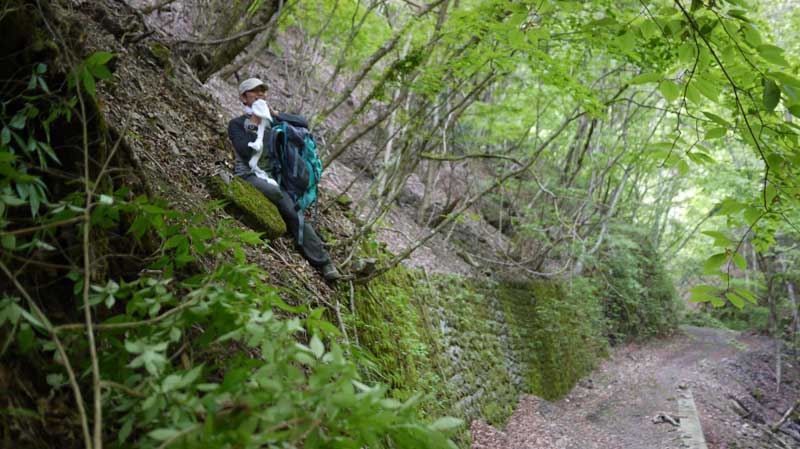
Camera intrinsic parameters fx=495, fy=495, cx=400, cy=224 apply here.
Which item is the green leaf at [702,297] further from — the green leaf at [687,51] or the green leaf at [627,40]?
the green leaf at [627,40]

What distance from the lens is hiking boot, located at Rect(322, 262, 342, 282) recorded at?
4.46m

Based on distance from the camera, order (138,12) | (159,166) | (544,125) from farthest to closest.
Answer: (544,125)
(138,12)
(159,166)

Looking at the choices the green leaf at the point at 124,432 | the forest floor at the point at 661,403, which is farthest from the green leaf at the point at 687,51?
the forest floor at the point at 661,403

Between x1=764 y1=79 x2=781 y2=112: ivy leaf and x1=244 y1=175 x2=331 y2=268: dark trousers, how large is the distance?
3606 millimetres

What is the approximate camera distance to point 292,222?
175 inches

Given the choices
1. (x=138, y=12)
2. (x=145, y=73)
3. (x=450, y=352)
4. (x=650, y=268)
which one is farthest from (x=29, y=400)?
(x=650, y=268)

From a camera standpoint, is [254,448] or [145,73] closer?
[254,448]

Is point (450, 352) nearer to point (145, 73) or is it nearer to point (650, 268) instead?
point (145, 73)

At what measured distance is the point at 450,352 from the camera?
720 centimetres

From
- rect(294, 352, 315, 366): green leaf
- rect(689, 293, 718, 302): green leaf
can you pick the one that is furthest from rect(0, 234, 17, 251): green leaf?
rect(689, 293, 718, 302): green leaf

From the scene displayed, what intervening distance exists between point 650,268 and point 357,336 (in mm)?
16521

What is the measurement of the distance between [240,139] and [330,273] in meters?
1.42

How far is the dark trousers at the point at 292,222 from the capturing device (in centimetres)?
434

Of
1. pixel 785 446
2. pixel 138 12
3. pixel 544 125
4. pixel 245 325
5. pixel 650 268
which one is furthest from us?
pixel 650 268
